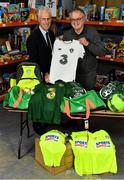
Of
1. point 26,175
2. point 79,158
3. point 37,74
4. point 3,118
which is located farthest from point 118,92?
point 3,118

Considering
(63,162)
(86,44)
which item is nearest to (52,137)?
(63,162)

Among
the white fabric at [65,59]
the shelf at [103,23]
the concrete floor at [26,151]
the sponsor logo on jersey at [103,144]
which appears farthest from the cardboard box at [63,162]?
the shelf at [103,23]

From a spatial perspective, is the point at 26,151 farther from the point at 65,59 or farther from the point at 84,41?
the point at 84,41

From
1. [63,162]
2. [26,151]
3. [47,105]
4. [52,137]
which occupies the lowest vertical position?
[26,151]

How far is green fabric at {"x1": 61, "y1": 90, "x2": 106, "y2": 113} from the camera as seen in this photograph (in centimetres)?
305

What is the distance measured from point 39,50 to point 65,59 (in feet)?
1.46

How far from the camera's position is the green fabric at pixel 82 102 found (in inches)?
120

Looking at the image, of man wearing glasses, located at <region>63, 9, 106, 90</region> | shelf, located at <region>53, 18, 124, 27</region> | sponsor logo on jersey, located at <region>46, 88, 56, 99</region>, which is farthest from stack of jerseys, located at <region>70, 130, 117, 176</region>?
shelf, located at <region>53, 18, 124, 27</region>

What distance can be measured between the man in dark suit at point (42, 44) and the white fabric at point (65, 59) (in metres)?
0.27

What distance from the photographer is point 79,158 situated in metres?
3.13

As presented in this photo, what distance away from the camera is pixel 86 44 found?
11.5ft

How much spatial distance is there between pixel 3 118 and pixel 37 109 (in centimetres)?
171

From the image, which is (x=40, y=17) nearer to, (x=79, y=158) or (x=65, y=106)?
(x=65, y=106)

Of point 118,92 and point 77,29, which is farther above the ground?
point 77,29
